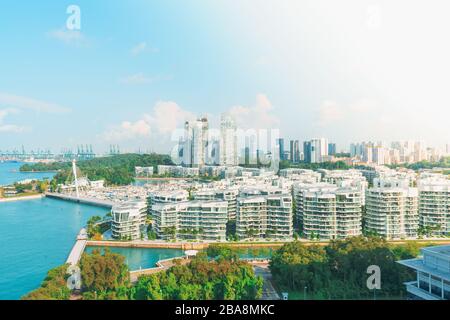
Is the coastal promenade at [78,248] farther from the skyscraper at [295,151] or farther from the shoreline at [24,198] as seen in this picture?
the skyscraper at [295,151]

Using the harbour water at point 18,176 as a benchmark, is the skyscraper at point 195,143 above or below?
above

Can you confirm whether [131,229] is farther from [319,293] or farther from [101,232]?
[319,293]

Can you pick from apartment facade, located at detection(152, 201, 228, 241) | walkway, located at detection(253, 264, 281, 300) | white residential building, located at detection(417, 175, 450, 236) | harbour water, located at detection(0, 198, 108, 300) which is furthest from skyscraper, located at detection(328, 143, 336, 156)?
walkway, located at detection(253, 264, 281, 300)

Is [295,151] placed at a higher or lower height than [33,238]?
higher

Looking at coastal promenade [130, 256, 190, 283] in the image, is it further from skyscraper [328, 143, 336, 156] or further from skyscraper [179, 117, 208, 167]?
skyscraper [328, 143, 336, 156]

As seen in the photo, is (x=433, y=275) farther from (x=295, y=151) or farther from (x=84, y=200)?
(x=295, y=151)

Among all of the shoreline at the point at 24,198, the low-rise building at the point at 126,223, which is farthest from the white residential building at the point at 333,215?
the shoreline at the point at 24,198

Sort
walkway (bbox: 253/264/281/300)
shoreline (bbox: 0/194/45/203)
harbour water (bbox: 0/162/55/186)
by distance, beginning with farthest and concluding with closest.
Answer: harbour water (bbox: 0/162/55/186), shoreline (bbox: 0/194/45/203), walkway (bbox: 253/264/281/300)

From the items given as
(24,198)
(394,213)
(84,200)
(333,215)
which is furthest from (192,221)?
(24,198)
